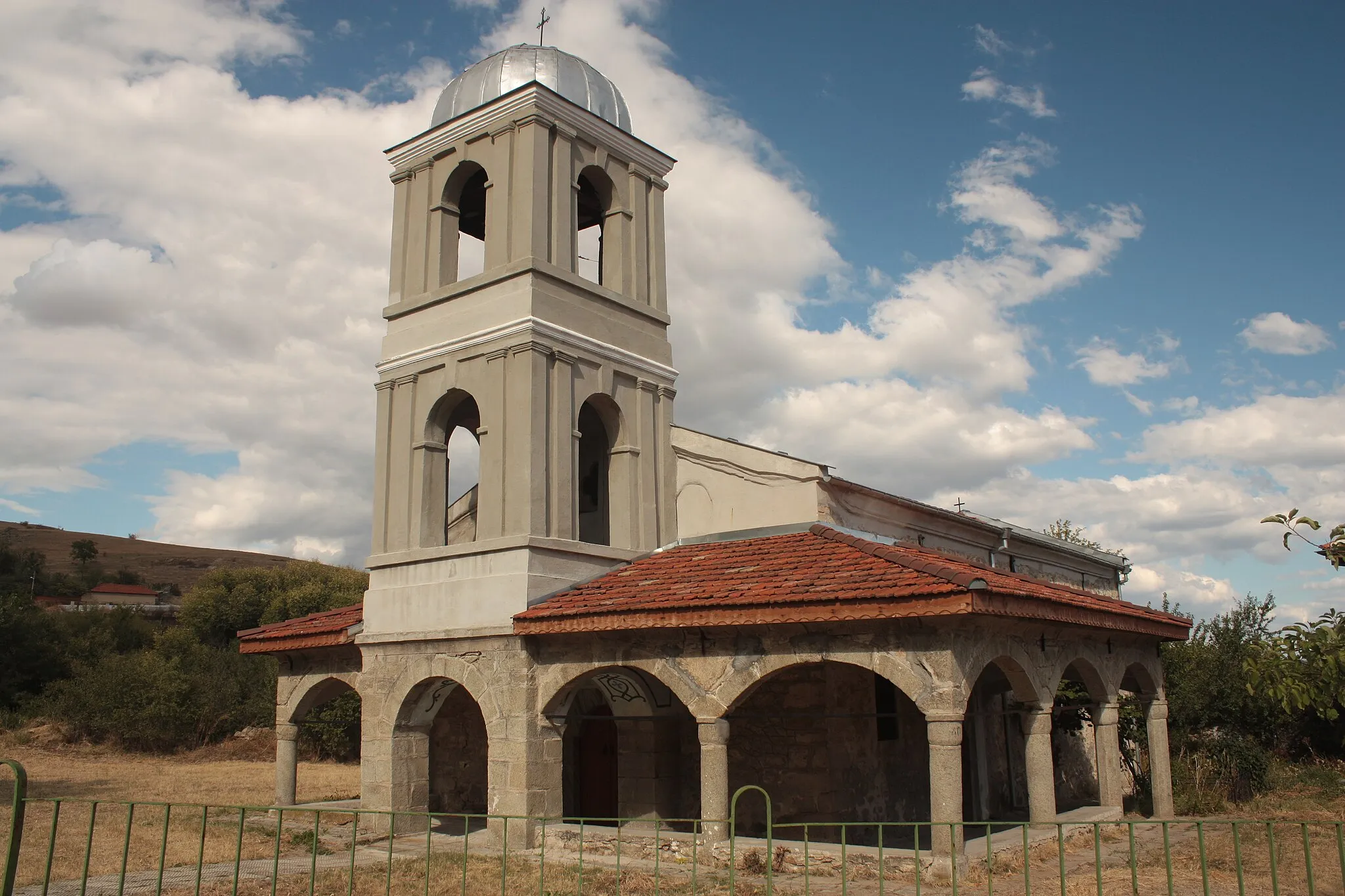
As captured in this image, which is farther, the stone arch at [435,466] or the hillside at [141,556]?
the hillside at [141,556]

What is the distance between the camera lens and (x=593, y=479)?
1527 centimetres

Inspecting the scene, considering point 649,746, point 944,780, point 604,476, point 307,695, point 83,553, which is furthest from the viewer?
point 83,553

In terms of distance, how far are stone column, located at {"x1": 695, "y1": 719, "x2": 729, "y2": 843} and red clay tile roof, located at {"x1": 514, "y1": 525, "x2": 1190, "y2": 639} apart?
1.09 meters

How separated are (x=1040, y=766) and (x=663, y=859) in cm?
383

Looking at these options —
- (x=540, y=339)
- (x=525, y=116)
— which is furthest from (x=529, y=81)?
(x=540, y=339)

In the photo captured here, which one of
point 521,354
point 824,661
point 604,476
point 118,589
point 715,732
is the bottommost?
point 715,732

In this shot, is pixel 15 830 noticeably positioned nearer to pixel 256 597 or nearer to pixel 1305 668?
pixel 1305 668

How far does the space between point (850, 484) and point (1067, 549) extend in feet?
26.1

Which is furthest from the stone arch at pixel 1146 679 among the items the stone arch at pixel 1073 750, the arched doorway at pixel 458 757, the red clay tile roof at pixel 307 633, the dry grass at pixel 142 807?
the dry grass at pixel 142 807

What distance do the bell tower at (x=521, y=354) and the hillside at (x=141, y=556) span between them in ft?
221

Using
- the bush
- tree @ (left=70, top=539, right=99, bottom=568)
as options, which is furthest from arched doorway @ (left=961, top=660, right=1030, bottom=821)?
tree @ (left=70, top=539, right=99, bottom=568)

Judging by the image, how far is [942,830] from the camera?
937 cm

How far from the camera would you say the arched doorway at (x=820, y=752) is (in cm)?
1241

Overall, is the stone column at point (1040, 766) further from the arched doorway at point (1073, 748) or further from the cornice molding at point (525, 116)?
the cornice molding at point (525, 116)
